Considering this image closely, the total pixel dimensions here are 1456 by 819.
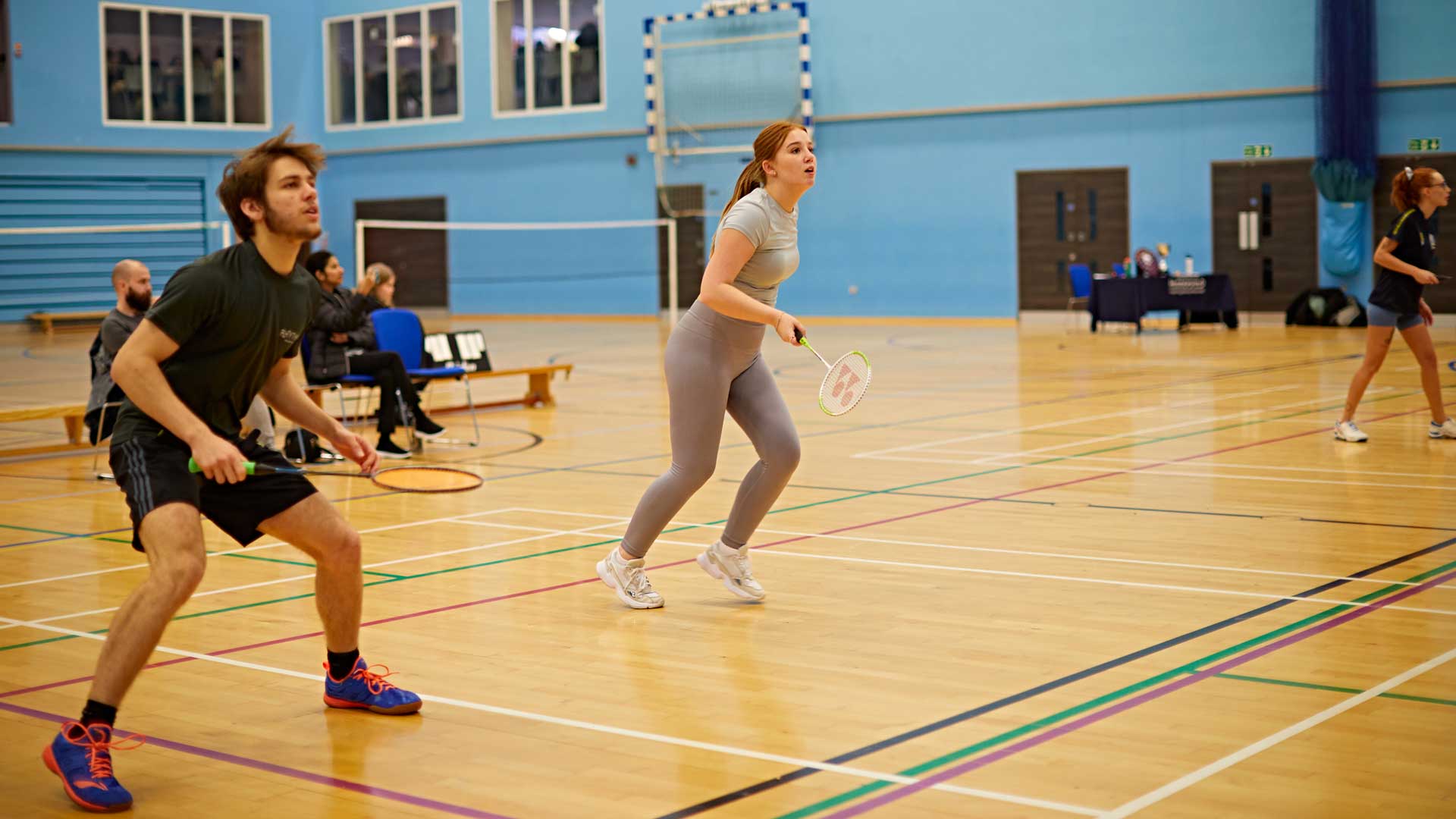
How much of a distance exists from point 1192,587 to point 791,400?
856 centimetres

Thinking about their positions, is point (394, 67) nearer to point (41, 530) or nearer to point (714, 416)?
point (41, 530)

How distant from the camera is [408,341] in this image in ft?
38.8

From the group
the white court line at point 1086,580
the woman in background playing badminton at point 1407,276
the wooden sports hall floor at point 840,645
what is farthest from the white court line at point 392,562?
the woman in background playing badminton at point 1407,276

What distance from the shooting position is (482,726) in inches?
170

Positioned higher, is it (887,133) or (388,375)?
(887,133)

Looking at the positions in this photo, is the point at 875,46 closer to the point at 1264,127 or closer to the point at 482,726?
the point at 1264,127

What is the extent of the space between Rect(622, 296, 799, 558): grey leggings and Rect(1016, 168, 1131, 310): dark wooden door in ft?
73.7

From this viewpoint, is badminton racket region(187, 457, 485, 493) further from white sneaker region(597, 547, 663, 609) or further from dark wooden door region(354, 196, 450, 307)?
dark wooden door region(354, 196, 450, 307)

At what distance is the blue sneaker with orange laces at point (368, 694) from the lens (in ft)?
14.5

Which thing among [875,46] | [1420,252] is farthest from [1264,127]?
[1420,252]

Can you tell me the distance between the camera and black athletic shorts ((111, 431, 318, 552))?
3893mm

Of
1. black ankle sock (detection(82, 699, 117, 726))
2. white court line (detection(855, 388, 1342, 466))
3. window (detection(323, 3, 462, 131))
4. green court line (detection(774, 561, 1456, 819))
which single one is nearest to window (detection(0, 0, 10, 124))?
white court line (detection(855, 388, 1342, 466))

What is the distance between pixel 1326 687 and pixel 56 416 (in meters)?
9.35

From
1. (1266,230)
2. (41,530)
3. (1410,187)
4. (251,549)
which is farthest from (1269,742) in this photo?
(1266,230)
